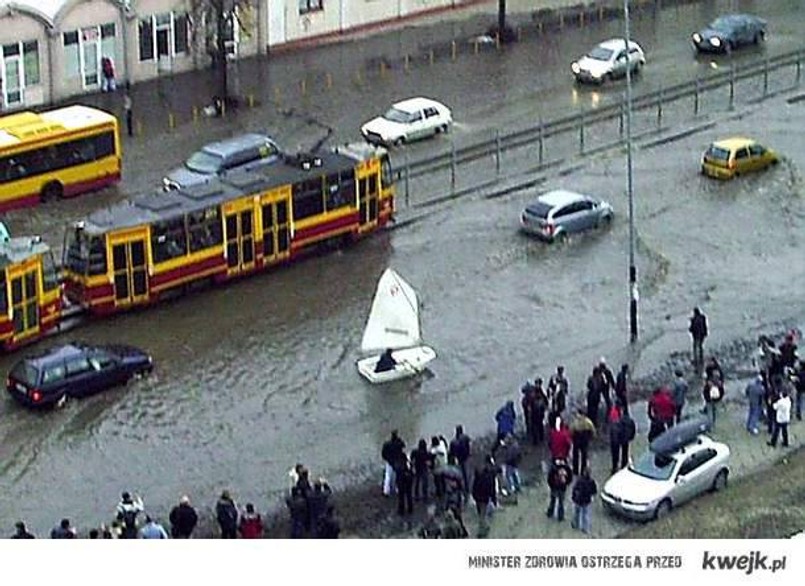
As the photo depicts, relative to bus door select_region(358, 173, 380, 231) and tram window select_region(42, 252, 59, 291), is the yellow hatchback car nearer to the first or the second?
bus door select_region(358, 173, 380, 231)

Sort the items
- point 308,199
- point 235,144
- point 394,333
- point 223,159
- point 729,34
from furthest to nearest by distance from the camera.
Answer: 1. point 729,34
2. point 235,144
3. point 223,159
4. point 308,199
5. point 394,333

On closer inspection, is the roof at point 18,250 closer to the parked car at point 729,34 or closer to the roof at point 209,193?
the roof at point 209,193

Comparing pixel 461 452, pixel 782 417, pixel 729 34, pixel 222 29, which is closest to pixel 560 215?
pixel 782 417

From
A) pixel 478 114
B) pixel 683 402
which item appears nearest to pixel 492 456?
pixel 683 402

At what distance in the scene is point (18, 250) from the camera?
39.8m

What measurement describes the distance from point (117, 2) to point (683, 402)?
27.1 metres

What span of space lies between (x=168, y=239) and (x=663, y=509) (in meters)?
13.6

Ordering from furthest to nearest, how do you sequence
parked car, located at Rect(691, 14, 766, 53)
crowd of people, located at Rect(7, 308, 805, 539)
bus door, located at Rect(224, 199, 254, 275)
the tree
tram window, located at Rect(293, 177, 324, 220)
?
parked car, located at Rect(691, 14, 766, 53), the tree, tram window, located at Rect(293, 177, 324, 220), bus door, located at Rect(224, 199, 254, 275), crowd of people, located at Rect(7, 308, 805, 539)

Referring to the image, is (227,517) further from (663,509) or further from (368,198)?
(368,198)

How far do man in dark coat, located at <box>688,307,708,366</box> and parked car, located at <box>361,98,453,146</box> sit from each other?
614 inches

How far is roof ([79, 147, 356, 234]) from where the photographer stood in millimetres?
41969

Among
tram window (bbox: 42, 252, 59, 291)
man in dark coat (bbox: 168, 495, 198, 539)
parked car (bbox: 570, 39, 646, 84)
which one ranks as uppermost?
tram window (bbox: 42, 252, 59, 291)

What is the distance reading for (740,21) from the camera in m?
64.8

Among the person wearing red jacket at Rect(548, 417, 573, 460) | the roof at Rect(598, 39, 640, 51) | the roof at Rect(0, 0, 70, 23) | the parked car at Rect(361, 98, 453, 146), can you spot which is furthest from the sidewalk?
the person wearing red jacket at Rect(548, 417, 573, 460)
